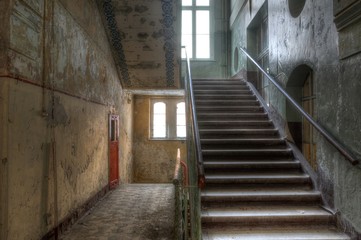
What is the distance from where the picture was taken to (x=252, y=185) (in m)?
5.16

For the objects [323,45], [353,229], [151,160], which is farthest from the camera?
[151,160]

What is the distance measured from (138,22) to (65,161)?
410 centimetres

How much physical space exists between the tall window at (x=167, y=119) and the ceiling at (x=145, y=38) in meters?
4.13

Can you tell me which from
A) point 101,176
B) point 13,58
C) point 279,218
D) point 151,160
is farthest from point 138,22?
point 151,160

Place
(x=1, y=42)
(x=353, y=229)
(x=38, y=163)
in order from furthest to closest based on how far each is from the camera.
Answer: (x=38, y=163), (x=353, y=229), (x=1, y=42)

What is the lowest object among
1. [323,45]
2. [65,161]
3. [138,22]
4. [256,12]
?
[65,161]

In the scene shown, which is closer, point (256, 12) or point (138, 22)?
point (138, 22)

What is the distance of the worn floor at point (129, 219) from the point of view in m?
5.09

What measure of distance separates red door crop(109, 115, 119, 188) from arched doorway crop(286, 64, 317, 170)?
4936mm

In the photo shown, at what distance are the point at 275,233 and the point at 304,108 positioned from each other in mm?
2981

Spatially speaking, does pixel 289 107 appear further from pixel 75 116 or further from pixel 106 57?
pixel 106 57

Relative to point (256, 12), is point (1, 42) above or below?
below

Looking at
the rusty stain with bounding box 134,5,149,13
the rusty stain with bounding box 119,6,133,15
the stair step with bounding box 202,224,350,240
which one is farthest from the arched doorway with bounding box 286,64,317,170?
the rusty stain with bounding box 119,6,133,15

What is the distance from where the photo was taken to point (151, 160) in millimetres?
13969
